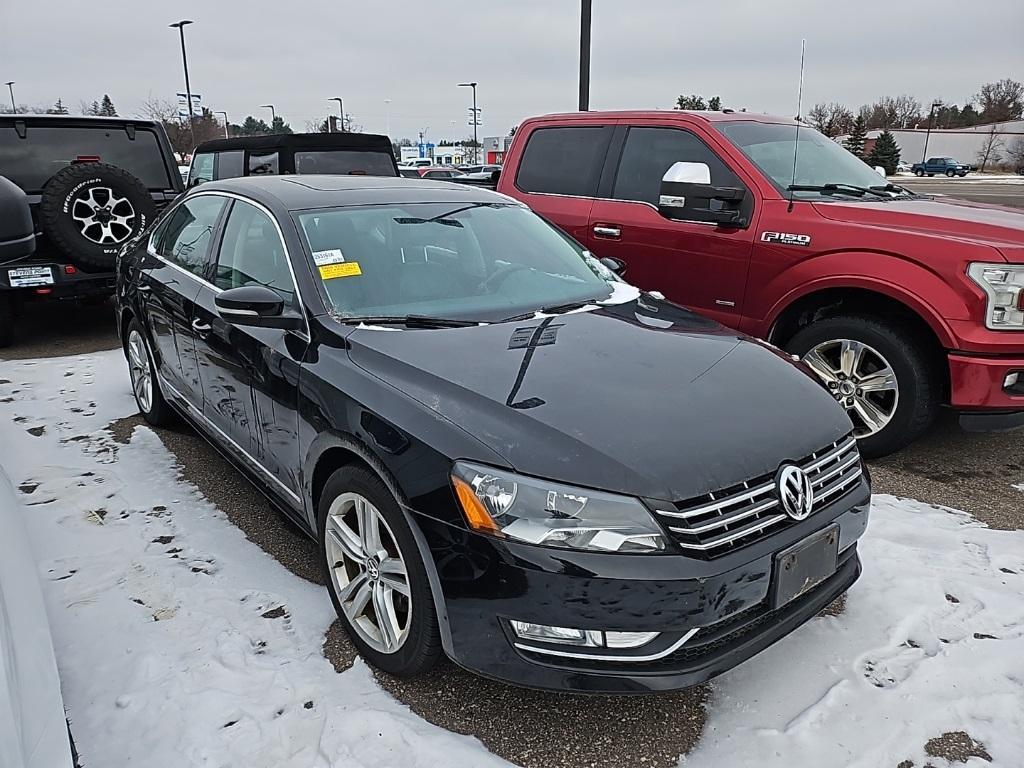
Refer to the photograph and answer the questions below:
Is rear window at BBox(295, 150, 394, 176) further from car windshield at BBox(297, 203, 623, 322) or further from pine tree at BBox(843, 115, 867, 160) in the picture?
car windshield at BBox(297, 203, 623, 322)

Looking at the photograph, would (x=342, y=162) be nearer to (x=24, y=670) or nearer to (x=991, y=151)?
(x=24, y=670)

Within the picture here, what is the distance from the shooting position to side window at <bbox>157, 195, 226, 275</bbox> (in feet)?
12.5

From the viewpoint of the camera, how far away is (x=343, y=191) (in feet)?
11.5

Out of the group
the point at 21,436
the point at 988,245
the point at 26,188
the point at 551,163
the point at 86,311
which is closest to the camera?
the point at 988,245

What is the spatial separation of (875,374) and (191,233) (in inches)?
151

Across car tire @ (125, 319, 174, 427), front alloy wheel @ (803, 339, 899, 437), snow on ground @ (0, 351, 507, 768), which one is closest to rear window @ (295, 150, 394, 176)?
car tire @ (125, 319, 174, 427)

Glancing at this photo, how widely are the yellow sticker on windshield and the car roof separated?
0.42 metres

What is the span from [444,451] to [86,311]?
26.9 ft

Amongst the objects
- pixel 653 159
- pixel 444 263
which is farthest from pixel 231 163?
pixel 444 263

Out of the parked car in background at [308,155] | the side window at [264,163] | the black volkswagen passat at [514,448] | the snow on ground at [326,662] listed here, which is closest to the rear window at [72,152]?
the parked car in background at [308,155]

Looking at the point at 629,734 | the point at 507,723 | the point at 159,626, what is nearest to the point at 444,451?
the point at 507,723

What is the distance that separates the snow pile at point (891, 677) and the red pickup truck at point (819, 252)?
106 cm

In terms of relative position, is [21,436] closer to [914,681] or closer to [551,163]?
[551,163]

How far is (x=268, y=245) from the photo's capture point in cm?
323
